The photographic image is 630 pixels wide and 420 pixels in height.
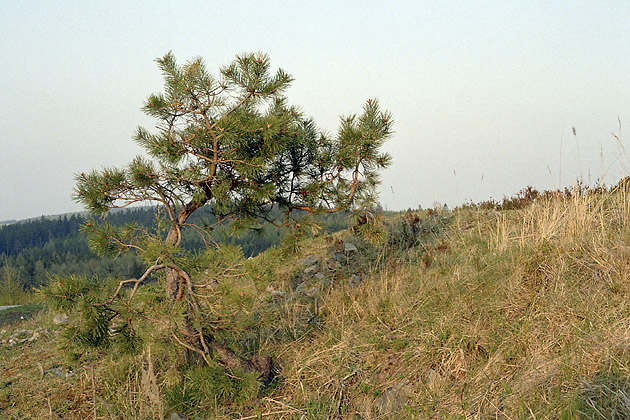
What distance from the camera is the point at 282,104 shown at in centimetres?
408

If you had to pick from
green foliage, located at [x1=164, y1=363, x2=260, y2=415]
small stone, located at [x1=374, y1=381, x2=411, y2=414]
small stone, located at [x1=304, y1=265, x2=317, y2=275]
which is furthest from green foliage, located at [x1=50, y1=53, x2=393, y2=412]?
small stone, located at [x1=304, y1=265, x2=317, y2=275]

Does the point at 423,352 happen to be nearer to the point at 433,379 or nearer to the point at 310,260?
the point at 433,379

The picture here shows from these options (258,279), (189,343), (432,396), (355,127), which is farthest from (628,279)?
(189,343)

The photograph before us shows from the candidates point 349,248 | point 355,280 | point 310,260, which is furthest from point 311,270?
point 355,280

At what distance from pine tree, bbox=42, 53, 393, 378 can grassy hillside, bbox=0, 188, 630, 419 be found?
53 cm

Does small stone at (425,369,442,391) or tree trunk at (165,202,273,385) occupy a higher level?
tree trunk at (165,202,273,385)

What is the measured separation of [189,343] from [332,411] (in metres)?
1.38

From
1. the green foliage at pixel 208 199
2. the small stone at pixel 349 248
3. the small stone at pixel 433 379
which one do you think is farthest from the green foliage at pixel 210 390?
the small stone at pixel 349 248

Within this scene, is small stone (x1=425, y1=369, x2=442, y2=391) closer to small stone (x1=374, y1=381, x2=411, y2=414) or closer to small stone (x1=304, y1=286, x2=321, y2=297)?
small stone (x1=374, y1=381, x2=411, y2=414)

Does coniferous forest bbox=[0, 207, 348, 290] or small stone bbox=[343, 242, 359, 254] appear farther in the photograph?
small stone bbox=[343, 242, 359, 254]

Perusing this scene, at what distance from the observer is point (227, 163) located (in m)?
3.86

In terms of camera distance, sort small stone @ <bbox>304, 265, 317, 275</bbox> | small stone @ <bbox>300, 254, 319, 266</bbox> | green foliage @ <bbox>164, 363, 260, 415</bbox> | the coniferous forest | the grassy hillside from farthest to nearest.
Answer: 1. small stone @ <bbox>300, 254, 319, 266</bbox>
2. small stone @ <bbox>304, 265, 317, 275</bbox>
3. the coniferous forest
4. green foliage @ <bbox>164, 363, 260, 415</bbox>
5. the grassy hillside

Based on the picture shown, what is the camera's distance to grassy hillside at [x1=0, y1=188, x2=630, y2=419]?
2824 mm

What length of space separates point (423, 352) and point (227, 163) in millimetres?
2542
